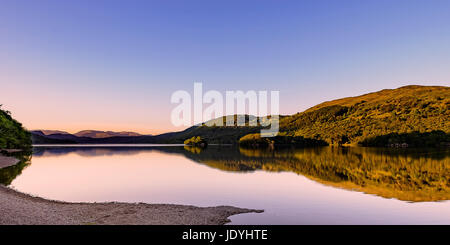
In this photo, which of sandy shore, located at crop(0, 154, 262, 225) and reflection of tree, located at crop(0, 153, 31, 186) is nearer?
sandy shore, located at crop(0, 154, 262, 225)

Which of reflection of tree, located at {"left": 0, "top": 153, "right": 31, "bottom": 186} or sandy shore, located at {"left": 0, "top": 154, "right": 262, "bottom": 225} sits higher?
sandy shore, located at {"left": 0, "top": 154, "right": 262, "bottom": 225}

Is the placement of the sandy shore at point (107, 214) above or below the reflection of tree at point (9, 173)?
above

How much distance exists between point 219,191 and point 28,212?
72.9 ft

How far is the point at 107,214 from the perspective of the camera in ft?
72.8

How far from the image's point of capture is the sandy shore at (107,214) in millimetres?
19531

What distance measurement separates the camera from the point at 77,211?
23219 millimetres

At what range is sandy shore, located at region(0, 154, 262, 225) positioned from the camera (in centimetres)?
1953

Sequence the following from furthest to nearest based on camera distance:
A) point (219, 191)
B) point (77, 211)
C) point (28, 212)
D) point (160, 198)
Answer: point (219, 191), point (160, 198), point (77, 211), point (28, 212)

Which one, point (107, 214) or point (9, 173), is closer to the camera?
point (107, 214)

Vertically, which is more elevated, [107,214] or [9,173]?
[107,214]
